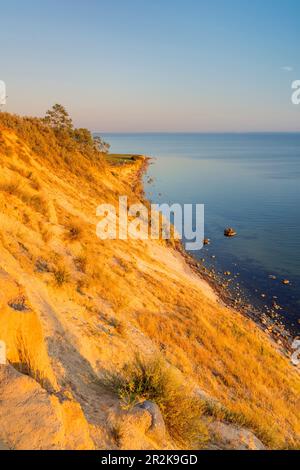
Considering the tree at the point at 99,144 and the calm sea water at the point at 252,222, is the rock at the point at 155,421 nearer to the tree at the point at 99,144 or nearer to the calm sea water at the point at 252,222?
the calm sea water at the point at 252,222

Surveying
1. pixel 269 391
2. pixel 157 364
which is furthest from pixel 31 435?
pixel 269 391

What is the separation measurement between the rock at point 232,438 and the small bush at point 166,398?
1.27 feet

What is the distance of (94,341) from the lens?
25.8 ft

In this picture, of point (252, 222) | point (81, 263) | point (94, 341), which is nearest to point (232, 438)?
point (94, 341)

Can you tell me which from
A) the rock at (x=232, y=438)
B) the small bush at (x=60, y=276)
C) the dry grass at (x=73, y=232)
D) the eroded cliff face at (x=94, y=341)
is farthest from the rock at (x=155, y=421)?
the dry grass at (x=73, y=232)

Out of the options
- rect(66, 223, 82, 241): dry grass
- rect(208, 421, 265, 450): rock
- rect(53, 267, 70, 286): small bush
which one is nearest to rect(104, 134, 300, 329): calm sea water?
rect(66, 223, 82, 241): dry grass

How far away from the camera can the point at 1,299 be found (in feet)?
17.1

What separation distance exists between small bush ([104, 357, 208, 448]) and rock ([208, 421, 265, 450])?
0.39m

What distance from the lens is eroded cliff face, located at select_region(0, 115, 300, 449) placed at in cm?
427

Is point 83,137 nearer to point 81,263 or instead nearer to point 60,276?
point 81,263

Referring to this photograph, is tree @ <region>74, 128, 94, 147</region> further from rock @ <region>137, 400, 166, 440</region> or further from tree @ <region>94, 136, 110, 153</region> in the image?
rock @ <region>137, 400, 166, 440</region>

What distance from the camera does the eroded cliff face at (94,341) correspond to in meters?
4.27
